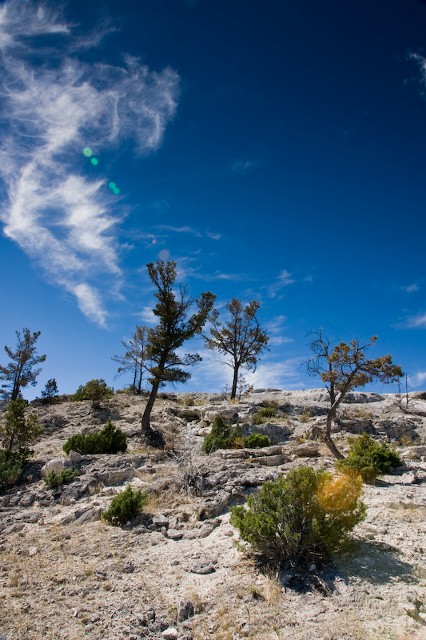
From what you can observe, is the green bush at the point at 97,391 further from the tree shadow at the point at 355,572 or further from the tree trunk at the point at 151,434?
the tree shadow at the point at 355,572

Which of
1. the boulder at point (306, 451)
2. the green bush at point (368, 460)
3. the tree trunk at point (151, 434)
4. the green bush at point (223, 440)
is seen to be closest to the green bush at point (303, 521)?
the green bush at point (368, 460)

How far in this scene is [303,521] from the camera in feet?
26.0

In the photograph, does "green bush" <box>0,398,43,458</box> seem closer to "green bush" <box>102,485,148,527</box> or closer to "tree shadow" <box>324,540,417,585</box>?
"green bush" <box>102,485,148,527</box>

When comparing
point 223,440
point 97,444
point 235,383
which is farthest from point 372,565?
point 235,383

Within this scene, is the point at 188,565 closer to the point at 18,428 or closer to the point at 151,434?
the point at 18,428

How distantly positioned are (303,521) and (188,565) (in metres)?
2.56

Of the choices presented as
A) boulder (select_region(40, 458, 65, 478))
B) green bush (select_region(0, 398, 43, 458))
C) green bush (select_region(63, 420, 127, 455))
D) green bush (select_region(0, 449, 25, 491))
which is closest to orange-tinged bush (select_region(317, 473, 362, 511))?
boulder (select_region(40, 458, 65, 478))

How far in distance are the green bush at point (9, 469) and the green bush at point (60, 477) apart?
1408mm

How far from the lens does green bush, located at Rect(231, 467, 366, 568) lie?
25.1ft

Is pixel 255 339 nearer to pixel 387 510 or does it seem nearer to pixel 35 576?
pixel 387 510

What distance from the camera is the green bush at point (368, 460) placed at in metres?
12.9

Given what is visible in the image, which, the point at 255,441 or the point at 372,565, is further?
the point at 255,441

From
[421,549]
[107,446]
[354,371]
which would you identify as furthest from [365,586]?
[107,446]

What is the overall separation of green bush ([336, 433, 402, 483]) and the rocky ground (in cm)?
50
